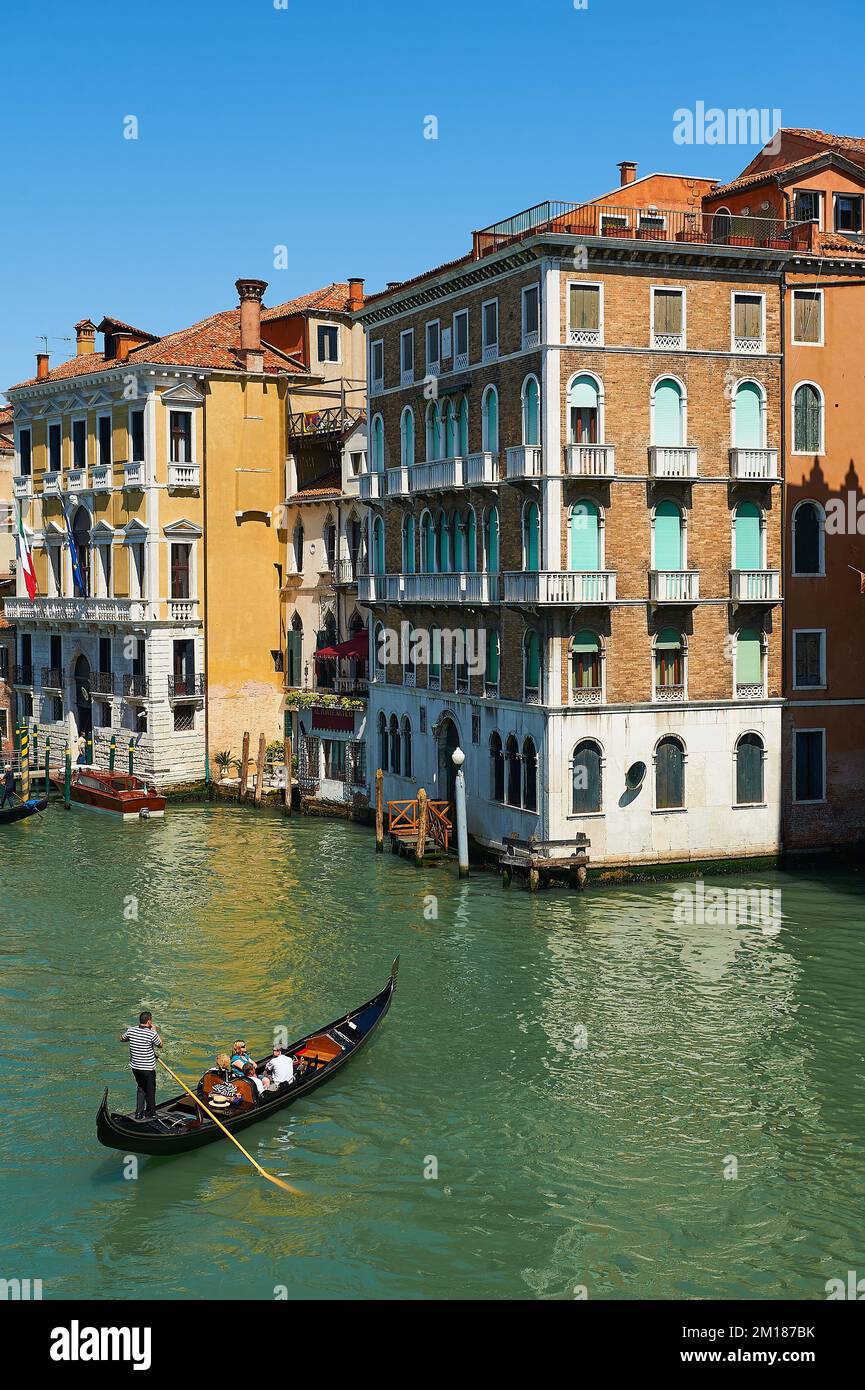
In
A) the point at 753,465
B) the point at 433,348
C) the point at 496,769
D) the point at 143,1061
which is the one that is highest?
the point at 433,348

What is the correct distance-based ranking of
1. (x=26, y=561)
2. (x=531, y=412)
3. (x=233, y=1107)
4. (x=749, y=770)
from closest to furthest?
(x=233, y=1107)
(x=531, y=412)
(x=749, y=770)
(x=26, y=561)

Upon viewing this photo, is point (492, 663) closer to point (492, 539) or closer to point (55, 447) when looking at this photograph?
point (492, 539)

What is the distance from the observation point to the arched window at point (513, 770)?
102 ft

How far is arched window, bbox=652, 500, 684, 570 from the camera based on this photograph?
30.3 m

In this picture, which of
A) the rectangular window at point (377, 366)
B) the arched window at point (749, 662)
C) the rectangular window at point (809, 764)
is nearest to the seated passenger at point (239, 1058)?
the arched window at point (749, 662)

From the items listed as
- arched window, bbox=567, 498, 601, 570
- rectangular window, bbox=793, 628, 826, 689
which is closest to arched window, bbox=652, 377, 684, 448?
arched window, bbox=567, 498, 601, 570

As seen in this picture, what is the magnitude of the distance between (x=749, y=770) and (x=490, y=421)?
28.8 ft

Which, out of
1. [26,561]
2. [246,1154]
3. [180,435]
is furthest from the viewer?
[26,561]

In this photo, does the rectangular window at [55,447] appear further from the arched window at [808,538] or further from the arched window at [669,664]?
the arched window at [808,538]

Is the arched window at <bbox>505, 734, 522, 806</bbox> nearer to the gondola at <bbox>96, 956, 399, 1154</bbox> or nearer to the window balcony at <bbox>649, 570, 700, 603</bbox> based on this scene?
the window balcony at <bbox>649, 570, 700, 603</bbox>

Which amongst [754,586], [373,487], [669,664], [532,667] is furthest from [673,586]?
[373,487]

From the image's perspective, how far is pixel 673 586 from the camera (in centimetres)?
3017

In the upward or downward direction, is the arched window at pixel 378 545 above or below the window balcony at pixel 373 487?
below

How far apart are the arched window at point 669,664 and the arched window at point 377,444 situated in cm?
1036
